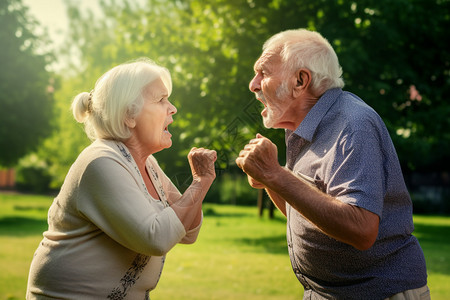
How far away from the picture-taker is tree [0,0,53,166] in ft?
72.8

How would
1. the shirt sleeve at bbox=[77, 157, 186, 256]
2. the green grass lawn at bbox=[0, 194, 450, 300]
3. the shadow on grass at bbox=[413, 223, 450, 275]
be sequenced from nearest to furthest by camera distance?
the shirt sleeve at bbox=[77, 157, 186, 256] < the green grass lawn at bbox=[0, 194, 450, 300] < the shadow on grass at bbox=[413, 223, 450, 275]

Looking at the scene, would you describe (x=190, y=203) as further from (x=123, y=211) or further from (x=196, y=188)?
(x=123, y=211)

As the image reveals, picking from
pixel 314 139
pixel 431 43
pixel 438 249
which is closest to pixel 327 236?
pixel 314 139

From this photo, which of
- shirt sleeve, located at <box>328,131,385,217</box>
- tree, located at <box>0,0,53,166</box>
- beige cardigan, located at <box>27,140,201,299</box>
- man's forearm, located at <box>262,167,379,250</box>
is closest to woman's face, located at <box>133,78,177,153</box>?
beige cardigan, located at <box>27,140,201,299</box>

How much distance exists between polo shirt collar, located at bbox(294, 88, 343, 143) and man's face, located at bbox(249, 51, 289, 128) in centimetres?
22

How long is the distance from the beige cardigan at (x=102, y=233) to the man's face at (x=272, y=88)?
0.89 m

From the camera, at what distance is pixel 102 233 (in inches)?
99.4

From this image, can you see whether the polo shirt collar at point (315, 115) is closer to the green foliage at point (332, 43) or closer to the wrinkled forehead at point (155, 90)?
the wrinkled forehead at point (155, 90)

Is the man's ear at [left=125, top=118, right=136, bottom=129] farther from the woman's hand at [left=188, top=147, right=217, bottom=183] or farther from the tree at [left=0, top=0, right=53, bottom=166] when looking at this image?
the tree at [left=0, top=0, right=53, bottom=166]

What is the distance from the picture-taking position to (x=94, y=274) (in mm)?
2492

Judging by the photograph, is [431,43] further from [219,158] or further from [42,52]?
[42,52]

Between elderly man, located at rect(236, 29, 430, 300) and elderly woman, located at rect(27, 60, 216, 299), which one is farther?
elderly woman, located at rect(27, 60, 216, 299)

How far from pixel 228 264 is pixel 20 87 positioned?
15.9 meters

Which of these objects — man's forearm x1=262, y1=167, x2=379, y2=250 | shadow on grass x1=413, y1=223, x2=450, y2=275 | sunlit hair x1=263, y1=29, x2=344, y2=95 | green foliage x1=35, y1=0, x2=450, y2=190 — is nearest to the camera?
man's forearm x1=262, y1=167, x2=379, y2=250
